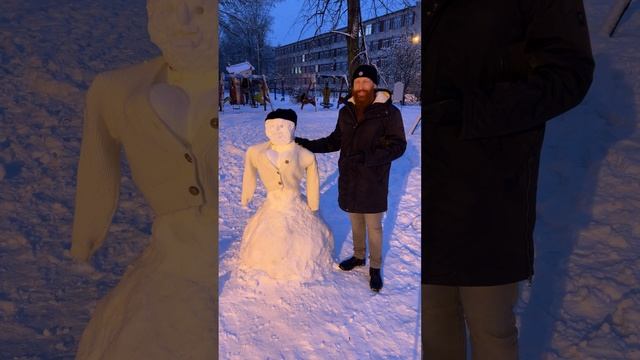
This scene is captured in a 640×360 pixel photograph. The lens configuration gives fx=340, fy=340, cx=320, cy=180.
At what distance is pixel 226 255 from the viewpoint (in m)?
0.53

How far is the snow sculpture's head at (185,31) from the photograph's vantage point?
0.44m

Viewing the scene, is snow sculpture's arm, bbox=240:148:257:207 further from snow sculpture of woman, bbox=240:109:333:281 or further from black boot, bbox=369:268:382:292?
black boot, bbox=369:268:382:292

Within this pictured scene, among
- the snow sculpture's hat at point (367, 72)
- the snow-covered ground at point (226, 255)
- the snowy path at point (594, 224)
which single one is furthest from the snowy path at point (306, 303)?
the snowy path at point (594, 224)

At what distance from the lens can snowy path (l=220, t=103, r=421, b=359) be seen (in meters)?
0.57

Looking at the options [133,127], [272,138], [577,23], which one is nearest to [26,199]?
[133,127]

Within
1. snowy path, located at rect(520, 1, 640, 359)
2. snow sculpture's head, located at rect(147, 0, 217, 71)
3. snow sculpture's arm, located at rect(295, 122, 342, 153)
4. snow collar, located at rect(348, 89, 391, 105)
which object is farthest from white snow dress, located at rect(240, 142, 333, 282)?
snowy path, located at rect(520, 1, 640, 359)

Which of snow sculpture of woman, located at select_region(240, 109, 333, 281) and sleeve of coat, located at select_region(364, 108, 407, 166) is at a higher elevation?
sleeve of coat, located at select_region(364, 108, 407, 166)

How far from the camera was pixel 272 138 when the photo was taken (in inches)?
40.3

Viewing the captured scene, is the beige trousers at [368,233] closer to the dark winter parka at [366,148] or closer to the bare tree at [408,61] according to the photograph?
the dark winter parka at [366,148]

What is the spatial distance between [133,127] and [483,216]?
0.69 meters

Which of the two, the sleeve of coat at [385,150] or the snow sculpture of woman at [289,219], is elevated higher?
the sleeve of coat at [385,150]

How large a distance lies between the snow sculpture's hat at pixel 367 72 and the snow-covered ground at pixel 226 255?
13 cm

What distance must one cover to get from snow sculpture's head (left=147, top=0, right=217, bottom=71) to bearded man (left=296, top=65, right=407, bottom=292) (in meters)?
0.48

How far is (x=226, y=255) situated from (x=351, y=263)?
1.28m
